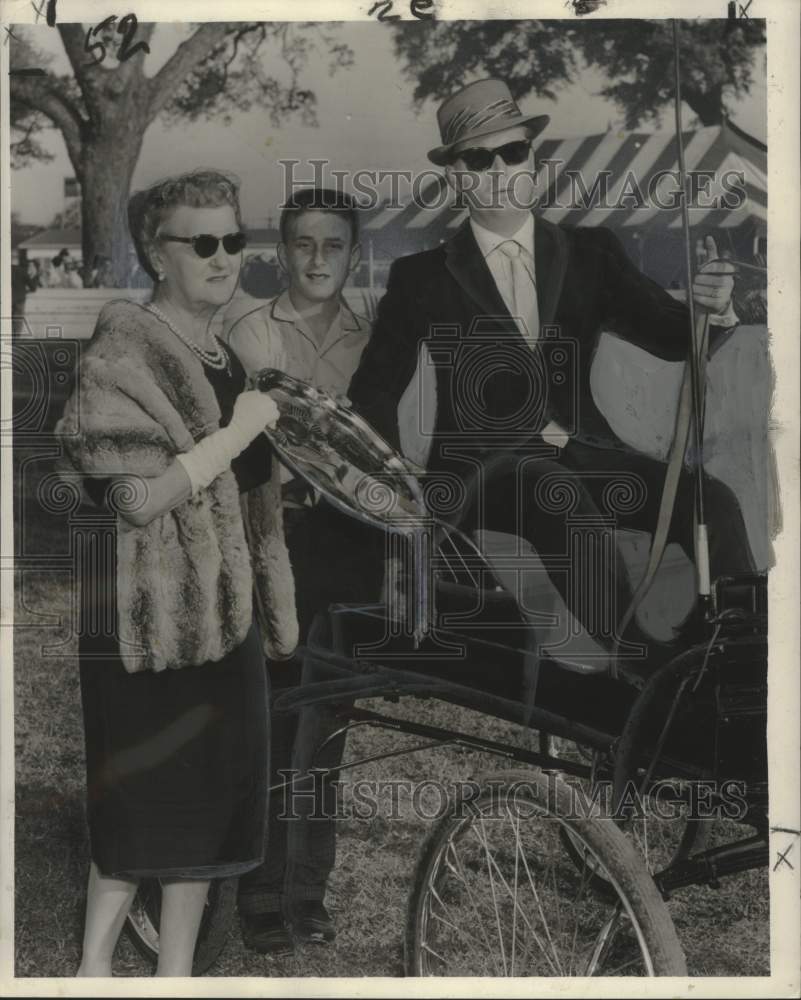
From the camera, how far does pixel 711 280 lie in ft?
15.0

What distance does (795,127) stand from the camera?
459 cm

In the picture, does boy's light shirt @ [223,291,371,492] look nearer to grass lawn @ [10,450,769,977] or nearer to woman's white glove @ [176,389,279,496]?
woman's white glove @ [176,389,279,496]

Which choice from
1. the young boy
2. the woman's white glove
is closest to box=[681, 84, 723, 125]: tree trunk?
the young boy

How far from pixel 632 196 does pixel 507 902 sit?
7.67ft

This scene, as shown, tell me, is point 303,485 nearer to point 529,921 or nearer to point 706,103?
point 529,921

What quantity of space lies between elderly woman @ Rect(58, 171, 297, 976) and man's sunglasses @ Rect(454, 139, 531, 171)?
0.75 m

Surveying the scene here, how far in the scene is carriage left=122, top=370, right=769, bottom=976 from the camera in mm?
4578

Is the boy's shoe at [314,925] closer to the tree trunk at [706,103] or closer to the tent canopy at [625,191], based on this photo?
the tent canopy at [625,191]

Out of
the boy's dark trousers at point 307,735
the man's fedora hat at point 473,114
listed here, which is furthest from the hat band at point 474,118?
the boy's dark trousers at point 307,735

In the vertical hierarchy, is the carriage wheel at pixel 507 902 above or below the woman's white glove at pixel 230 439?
below

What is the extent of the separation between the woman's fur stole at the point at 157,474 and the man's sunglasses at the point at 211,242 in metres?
0.26

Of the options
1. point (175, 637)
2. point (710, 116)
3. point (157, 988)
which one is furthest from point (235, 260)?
point (157, 988)

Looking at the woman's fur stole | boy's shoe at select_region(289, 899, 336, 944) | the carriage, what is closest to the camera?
the woman's fur stole

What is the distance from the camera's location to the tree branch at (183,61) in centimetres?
457
